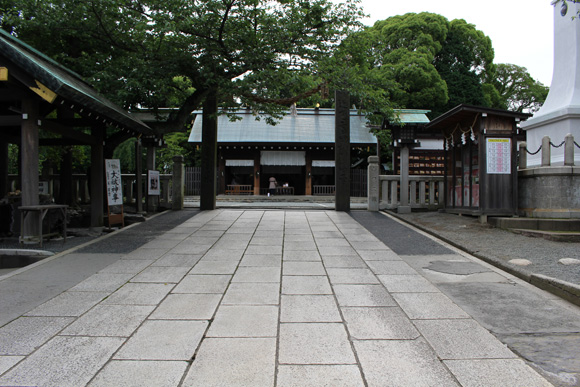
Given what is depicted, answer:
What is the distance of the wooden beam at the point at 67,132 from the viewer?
22.9ft

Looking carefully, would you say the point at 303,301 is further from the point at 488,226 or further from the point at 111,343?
the point at 488,226

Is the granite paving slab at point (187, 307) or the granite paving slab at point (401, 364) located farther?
the granite paving slab at point (187, 307)

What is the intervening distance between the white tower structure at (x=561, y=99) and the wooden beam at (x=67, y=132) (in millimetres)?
10909

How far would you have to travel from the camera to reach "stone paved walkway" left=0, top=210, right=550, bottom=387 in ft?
8.06

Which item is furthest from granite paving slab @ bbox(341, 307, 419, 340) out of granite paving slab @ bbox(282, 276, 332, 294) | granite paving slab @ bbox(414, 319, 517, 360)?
granite paving slab @ bbox(282, 276, 332, 294)

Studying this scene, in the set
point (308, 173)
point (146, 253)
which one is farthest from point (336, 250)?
point (308, 173)

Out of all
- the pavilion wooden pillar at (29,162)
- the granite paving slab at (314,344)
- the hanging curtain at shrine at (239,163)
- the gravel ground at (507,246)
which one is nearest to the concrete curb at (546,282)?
the gravel ground at (507,246)

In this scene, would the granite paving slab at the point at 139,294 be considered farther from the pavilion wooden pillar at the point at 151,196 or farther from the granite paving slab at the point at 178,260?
the pavilion wooden pillar at the point at 151,196

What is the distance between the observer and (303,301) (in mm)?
3871

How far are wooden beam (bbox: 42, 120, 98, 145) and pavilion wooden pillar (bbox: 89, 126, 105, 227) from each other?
0.18m

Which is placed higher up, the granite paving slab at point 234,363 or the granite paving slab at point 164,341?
the granite paving slab at point 164,341

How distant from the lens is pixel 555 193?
7789mm

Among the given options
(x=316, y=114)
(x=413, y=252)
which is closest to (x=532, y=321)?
(x=413, y=252)

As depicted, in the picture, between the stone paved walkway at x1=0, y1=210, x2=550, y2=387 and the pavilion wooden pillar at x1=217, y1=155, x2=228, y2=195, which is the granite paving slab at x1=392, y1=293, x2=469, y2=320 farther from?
the pavilion wooden pillar at x1=217, y1=155, x2=228, y2=195
